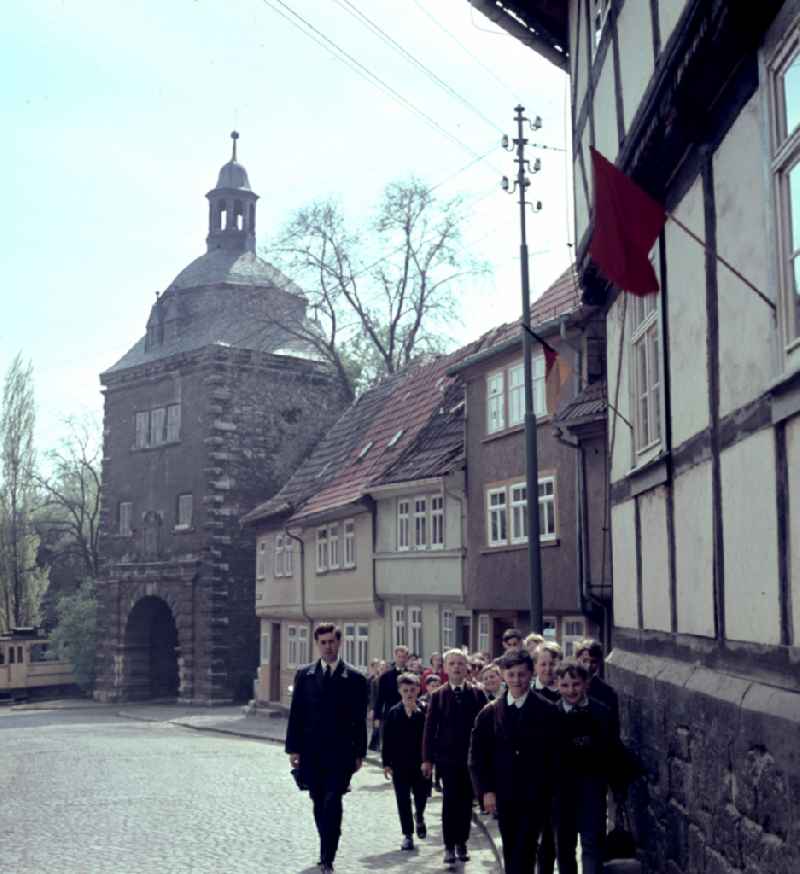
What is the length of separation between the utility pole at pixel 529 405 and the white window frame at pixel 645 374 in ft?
23.7

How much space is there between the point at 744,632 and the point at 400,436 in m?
27.1

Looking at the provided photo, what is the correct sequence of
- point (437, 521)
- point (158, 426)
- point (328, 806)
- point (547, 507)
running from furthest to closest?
point (158, 426)
point (437, 521)
point (547, 507)
point (328, 806)

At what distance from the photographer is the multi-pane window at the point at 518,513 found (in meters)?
24.0

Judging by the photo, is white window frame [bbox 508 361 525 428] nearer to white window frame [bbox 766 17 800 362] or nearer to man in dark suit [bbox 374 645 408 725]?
man in dark suit [bbox 374 645 408 725]

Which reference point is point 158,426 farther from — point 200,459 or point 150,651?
point 150,651

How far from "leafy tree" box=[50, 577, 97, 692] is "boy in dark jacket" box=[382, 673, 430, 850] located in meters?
39.7

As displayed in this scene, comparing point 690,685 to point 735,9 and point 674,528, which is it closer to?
point 674,528

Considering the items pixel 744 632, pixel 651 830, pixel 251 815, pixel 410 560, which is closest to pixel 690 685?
pixel 744 632

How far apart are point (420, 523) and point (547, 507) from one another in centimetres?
661

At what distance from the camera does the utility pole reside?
17.8 m

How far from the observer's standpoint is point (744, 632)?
699cm

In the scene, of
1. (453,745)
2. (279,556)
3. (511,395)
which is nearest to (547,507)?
(511,395)

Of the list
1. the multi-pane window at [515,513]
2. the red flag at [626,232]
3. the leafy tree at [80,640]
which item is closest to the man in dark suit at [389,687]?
the multi-pane window at [515,513]

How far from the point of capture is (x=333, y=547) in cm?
3484
